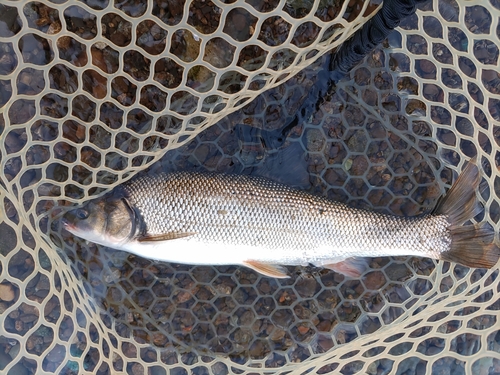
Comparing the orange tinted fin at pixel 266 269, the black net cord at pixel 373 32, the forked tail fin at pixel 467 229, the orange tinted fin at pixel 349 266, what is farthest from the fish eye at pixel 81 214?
the forked tail fin at pixel 467 229

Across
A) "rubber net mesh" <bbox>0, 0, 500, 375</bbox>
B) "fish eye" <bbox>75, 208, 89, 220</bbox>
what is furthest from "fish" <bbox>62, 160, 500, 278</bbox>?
"rubber net mesh" <bbox>0, 0, 500, 375</bbox>

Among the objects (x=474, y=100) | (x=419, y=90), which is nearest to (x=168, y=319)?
(x=419, y=90)

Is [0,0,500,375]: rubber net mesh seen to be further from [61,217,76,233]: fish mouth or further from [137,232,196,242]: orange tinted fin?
[137,232,196,242]: orange tinted fin

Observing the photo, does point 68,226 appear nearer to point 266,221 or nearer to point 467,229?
point 266,221

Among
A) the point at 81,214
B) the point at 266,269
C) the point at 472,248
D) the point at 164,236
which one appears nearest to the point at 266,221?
the point at 266,269

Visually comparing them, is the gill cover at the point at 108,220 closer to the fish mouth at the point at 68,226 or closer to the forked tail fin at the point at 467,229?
the fish mouth at the point at 68,226

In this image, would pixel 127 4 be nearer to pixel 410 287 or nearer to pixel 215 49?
pixel 215 49
